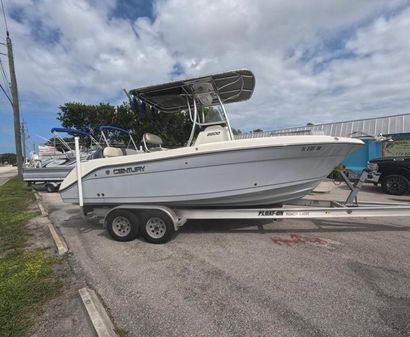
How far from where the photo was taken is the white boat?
15.0ft

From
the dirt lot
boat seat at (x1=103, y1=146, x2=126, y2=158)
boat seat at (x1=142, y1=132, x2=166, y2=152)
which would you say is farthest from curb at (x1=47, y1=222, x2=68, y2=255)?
boat seat at (x1=142, y1=132, x2=166, y2=152)

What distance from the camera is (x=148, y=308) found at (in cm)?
307

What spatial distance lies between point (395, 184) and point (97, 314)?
33.7 ft

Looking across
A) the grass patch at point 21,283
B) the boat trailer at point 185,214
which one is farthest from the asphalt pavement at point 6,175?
the boat trailer at point 185,214

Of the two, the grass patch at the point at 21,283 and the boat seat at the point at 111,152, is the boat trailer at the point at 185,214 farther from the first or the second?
the grass patch at the point at 21,283

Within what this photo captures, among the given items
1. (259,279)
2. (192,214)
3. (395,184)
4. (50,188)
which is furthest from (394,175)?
(50,188)

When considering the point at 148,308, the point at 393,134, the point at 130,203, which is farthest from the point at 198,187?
the point at 393,134

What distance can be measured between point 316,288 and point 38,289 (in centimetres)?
324

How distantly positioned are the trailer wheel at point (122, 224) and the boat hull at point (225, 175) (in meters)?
0.23

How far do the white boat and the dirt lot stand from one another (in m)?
0.81

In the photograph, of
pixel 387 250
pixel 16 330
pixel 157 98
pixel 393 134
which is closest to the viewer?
pixel 16 330

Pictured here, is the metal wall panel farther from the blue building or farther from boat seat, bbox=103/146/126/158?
boat seat, bbox=103/146/126/158

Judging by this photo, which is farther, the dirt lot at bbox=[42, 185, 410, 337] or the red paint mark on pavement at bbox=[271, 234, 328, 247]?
the red paint mark on pavement at bbox=[271, 234, 328, 247]

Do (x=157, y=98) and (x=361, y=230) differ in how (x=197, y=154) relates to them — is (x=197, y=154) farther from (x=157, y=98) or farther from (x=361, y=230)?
(x=361, y=230)
